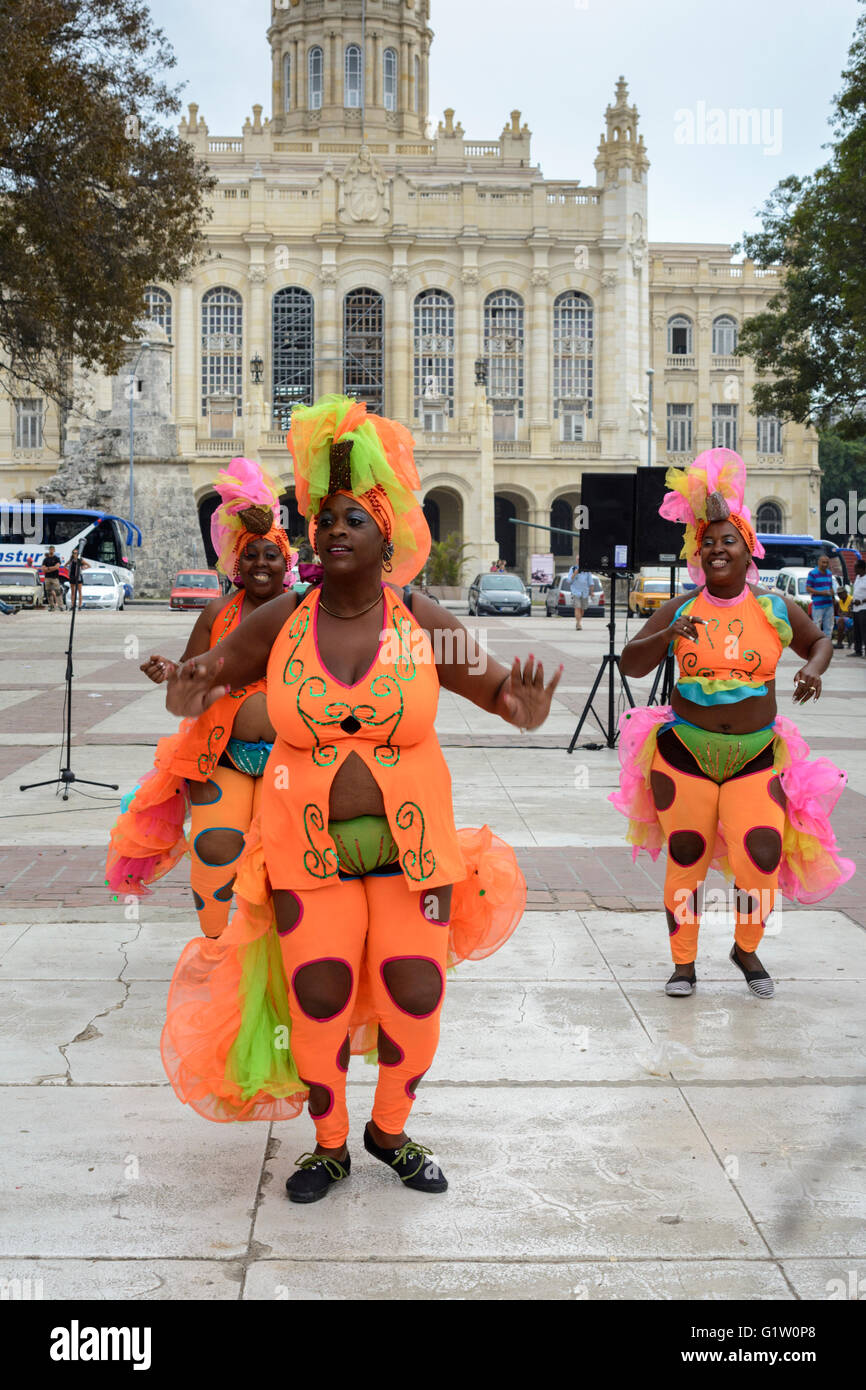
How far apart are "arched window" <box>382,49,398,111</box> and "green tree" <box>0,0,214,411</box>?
7137cm

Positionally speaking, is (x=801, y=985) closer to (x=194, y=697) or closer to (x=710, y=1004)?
(x=710, y=1004)

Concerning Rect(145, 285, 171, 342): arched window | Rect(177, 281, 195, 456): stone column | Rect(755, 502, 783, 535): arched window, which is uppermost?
Rect(145, 285, 171, 342): arched window

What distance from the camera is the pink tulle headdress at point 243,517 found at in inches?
210

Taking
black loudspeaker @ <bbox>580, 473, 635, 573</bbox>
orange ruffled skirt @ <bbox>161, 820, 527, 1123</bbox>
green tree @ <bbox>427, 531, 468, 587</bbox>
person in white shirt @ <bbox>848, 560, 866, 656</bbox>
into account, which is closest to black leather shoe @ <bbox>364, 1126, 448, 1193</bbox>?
orange ruffled skirt @ <bbox>161, 820, 527, 1123</bbox>

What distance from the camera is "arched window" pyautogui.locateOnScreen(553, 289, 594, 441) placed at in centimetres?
7512

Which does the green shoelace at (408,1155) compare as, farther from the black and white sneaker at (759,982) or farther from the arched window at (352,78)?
the arched window at (352,78)

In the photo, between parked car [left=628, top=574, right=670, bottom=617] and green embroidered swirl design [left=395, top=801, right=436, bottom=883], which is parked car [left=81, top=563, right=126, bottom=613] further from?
green embroidered swirl design [left=395, top=801, right=436, bottom=883]

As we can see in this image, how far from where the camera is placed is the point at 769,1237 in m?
3.49

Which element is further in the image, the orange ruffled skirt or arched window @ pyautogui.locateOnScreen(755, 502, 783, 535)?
arched window @ pyautogui.locateOnScreen(755, 502, 783, 535)

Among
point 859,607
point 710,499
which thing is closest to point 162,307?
point 859,607

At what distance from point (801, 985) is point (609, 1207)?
2182 millimetres

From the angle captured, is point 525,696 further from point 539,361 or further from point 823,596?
point 539,361

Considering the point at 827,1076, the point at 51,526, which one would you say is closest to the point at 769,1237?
the point at 827,1076

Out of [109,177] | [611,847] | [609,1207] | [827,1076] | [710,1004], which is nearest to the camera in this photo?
[609,1207]
